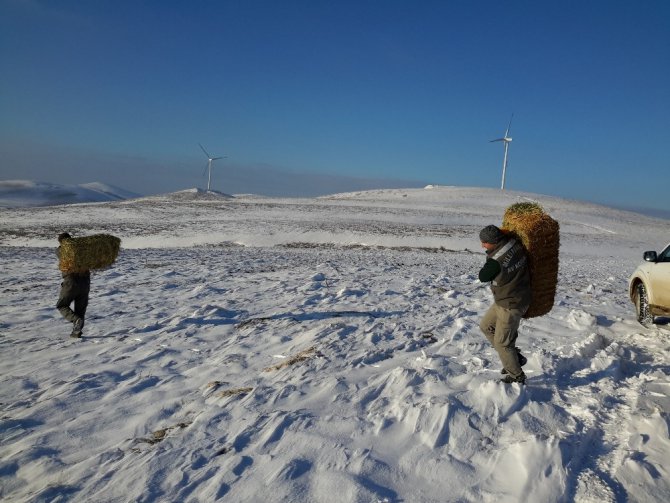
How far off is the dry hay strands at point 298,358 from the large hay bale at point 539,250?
3012 mm

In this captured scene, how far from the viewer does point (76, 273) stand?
8.22 meters

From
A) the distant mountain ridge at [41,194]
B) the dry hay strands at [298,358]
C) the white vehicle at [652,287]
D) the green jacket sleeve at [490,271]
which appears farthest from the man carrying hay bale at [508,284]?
the distant mountain ridge at [41,194]

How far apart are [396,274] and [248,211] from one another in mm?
31901

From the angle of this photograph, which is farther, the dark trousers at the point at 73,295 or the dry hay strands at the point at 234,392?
the dark trousers at the point at 73,295

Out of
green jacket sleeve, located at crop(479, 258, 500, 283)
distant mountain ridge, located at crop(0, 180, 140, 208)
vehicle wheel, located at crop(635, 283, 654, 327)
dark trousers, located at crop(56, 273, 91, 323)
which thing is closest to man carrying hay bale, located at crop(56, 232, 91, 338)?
dark trousers, located at crop(56, 273, 91, 323)

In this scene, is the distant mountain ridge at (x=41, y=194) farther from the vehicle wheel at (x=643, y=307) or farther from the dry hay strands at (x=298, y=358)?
the vehicle wheel at (x=643, y=307)

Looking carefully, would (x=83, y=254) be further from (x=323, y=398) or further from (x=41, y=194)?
(x=41, y=194)

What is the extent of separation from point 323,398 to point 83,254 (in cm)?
570

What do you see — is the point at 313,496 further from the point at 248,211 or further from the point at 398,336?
the point at 248,211

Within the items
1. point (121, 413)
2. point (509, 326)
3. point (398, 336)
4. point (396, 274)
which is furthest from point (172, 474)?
point (396, 274)

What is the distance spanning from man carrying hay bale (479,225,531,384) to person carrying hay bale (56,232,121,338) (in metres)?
7.06

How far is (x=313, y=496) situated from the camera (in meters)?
3.51

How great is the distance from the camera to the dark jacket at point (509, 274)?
4914 millimetres

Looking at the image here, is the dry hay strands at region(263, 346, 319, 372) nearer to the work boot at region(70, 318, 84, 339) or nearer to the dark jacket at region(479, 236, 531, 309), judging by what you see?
the dark jacket at region(479, 236, 531, 309)
